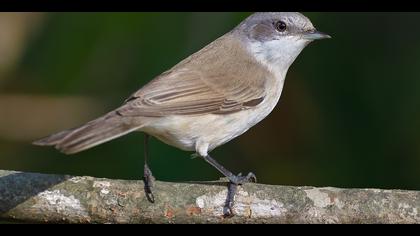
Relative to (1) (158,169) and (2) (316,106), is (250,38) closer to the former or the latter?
(2) (316,106)

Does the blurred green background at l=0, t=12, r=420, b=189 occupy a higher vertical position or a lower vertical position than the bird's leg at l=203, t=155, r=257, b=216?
higher

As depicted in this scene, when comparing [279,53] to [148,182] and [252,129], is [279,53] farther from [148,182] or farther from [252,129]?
[148,182]

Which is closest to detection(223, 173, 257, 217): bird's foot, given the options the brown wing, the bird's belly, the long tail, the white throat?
the bird's belly

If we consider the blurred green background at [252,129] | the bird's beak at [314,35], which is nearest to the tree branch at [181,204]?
the blurred green background at [252,129]

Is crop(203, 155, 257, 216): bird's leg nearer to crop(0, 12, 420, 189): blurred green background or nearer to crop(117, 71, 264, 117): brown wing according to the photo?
crop(0, 12, 420, 189): blurred green background

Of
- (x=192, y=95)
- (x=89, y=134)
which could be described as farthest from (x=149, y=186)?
(x=192, y=95)

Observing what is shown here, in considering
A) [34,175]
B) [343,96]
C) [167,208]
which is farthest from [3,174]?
[343,96]

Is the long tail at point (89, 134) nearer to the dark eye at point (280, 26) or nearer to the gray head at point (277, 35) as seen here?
the gray head at point (277, 35)
